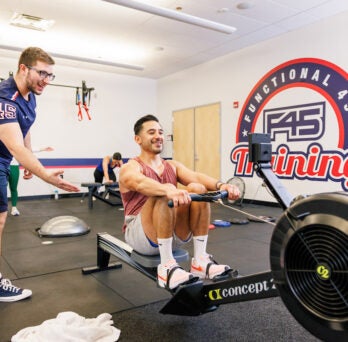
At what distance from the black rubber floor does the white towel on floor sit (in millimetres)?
78

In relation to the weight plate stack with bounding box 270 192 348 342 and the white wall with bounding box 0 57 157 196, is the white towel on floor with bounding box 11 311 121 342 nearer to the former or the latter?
the weight plate stack with bounding box 270 192 348 342

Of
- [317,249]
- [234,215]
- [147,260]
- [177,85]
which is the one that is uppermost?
[177,85]

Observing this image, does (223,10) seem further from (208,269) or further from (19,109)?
(208,269)

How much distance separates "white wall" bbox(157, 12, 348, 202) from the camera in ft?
16.2

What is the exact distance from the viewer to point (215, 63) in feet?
23.2

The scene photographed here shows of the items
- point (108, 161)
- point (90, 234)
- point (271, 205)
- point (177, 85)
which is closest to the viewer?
point (90, 234)

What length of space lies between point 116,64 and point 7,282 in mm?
5507

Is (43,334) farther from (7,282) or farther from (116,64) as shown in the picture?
(116,64)

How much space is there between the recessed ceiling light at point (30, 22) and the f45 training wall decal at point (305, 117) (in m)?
3.56

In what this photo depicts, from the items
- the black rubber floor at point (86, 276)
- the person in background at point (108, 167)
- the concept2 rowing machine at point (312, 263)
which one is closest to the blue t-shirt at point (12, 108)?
the black rubber floor at point (86, 276)

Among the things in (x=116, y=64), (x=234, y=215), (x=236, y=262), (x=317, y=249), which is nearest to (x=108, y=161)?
(x=116, y=64)

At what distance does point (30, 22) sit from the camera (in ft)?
16.8

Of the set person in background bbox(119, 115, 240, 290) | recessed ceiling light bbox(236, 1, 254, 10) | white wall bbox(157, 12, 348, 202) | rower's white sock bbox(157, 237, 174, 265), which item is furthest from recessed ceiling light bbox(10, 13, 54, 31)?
rower's white sock bbox(157, 237, 174, 265)

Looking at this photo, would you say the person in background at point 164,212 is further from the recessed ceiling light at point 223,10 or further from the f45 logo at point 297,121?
the f45 logo at point 297,121
